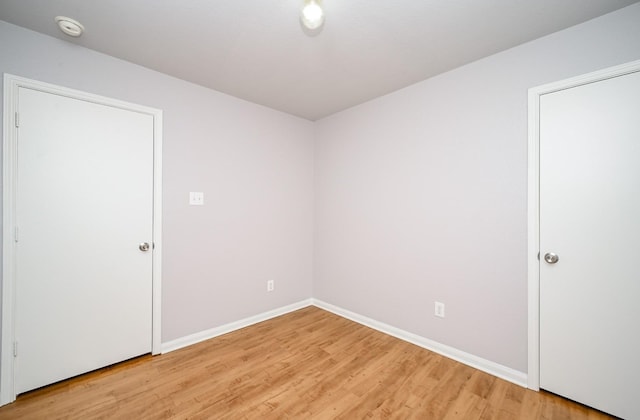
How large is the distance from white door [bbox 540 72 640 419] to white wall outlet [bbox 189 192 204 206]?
286 centimetres

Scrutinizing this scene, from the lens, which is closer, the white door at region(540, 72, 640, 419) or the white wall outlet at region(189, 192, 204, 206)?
the white door at region(540, 72, 640, 419)

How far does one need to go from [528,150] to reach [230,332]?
3.13 m

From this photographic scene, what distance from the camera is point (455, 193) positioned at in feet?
7.40

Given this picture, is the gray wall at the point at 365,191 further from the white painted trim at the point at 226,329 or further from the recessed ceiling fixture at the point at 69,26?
the recessed ceiling fixture at the point at 69,26

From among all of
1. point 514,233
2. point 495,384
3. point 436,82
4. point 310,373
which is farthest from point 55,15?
point 495,384

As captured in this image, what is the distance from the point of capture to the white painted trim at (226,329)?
2.38m

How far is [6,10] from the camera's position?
158 cm

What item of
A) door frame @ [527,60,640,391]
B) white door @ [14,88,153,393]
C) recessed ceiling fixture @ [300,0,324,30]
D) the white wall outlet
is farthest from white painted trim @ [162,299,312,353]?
recessed ceiling fixture @ [300,0,324,30]

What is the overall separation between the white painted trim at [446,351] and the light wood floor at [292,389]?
0.19 feet

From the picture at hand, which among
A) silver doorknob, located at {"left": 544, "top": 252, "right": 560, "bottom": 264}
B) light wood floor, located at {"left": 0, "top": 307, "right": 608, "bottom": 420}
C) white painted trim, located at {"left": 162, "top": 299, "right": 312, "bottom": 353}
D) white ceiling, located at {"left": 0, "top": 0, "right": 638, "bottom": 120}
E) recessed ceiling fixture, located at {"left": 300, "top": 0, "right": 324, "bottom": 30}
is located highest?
white ceiling, located at {"left": 0, "top": 0, "right": 638, "bottom": 120}

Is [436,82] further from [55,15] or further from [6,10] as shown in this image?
[6,10]

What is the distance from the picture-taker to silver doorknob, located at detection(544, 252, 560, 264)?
178 cm

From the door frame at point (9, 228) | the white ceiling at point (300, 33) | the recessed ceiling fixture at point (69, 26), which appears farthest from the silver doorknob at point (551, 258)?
the door frame at point (9, 228)

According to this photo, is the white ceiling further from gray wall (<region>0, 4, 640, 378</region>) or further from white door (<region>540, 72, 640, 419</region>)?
white door (<region>540, 72, 640, 419</region>)
